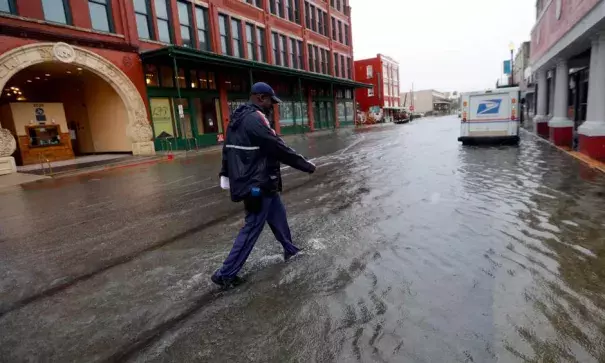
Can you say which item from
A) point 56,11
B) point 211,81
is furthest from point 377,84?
point 56,11

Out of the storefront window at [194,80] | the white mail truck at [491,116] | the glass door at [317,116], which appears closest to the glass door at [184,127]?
the storefront window at [194,80]

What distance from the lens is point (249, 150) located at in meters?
3.43

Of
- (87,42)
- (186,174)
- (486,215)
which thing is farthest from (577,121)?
(87,42)

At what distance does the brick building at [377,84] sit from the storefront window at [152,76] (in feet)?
144

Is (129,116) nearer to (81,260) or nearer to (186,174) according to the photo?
(186,174)

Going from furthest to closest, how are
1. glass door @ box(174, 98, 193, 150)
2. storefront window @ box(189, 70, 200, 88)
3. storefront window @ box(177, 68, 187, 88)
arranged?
storefront window @ box(189, 70, 200, 88)
storefront window @ box(177, 68, 187, 88)
glass door @ box(174, 98, 193, 150)

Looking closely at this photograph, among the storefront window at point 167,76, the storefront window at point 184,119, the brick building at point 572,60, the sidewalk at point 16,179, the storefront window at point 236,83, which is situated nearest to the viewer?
the brick building at point 572,60

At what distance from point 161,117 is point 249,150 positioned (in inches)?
761

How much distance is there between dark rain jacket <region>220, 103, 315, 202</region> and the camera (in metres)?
3.41

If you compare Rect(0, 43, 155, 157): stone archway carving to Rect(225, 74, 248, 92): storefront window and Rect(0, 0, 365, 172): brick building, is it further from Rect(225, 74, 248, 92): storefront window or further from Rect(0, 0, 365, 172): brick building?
Rect(225, 74, 248, 92): storefront window

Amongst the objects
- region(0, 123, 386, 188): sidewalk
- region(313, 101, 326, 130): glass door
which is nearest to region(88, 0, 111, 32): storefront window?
region(0, 123, 386, 188): sidewalk

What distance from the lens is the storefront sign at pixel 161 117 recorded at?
20406mm

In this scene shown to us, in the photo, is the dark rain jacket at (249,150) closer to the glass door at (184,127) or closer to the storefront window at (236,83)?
the glass door at (184,127)

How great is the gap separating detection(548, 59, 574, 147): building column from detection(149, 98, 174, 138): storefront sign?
19.1m
